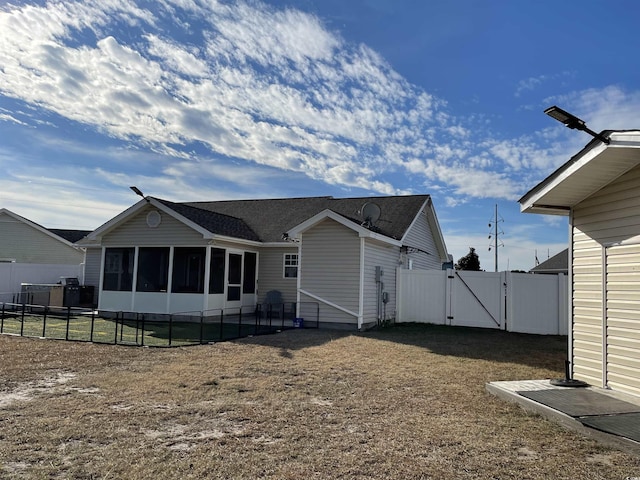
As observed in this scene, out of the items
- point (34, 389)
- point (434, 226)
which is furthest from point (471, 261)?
point (34, 389)

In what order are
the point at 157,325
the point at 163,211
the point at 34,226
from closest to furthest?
the point at 157,325
the point at 163,211
the point at 34,226

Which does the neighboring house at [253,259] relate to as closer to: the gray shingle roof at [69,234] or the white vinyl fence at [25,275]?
the white vinyl fence at [25,275]

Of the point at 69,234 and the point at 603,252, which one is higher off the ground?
the point at 69,234

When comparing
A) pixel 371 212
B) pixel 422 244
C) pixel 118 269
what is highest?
pixel 371 212

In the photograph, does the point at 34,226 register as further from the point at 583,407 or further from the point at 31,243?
the point at 583,407

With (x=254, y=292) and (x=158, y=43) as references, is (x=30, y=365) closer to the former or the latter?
(x=158, y=43)

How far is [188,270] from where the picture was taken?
50.4ft

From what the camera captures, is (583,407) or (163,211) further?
(163,211)

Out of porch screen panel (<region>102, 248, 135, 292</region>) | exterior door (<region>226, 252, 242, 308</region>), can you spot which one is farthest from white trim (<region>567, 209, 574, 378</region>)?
porch screen panel (<region>102, 248, 135, 292</region>)

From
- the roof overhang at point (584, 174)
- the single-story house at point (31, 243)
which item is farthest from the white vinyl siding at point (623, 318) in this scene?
the single-story house at point (31, 243)

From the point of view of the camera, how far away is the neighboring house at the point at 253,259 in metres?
14.3

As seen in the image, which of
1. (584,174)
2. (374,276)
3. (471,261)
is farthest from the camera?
(471,261)

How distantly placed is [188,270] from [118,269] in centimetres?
290

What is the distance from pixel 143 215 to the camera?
15.9 meters
